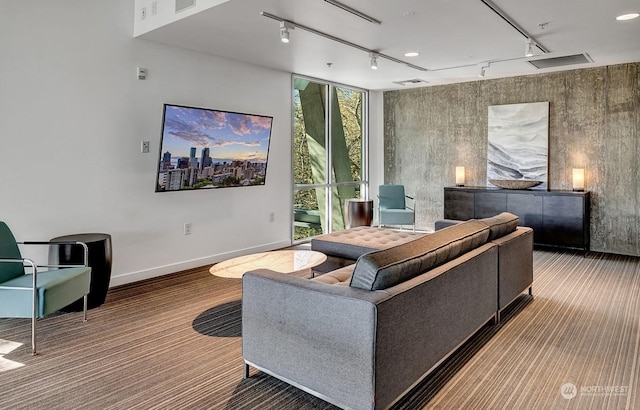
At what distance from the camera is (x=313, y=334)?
7.31 feet

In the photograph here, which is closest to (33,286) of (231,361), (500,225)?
(231,361)

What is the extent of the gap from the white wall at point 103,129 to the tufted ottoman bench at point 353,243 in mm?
1715

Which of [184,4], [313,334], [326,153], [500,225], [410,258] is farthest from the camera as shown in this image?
[326,153]

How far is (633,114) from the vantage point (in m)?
5.99

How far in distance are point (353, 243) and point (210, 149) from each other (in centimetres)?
210

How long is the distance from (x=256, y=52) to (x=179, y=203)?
2054mm

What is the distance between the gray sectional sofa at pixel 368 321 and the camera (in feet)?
6.76

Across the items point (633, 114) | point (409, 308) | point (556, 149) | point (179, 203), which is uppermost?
point (633, 114)

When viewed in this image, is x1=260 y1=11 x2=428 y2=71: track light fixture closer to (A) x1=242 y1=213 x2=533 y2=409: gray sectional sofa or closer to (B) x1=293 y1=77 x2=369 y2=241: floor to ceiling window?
(B) x1=293 y1=77 x2=369 y2=241: floor to ceiling window

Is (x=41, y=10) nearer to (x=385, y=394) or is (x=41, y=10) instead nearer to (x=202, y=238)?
(x=202, y=238)

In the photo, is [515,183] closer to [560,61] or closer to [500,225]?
[560,61]

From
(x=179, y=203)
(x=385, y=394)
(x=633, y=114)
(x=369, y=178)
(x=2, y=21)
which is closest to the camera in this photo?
(x=385, y=394)

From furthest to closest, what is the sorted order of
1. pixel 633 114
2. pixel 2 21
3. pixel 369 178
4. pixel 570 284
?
pixel 369 178 → pixel 633 114 → pixel 570 284 → pixel 2 21

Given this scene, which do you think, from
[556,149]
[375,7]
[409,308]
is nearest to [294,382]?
[409,308]
